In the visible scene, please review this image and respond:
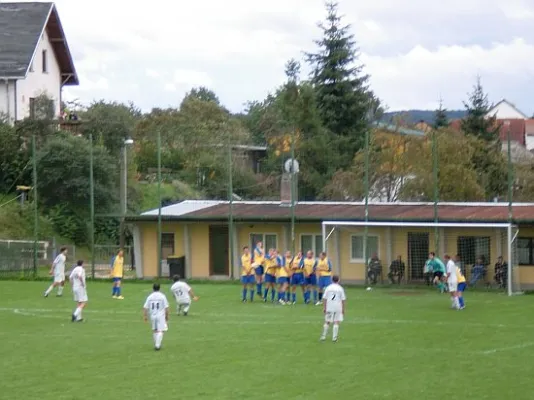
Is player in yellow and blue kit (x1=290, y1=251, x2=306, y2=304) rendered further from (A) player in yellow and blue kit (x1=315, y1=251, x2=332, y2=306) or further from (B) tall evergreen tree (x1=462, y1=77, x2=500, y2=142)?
(B) tall evergreen tree (x1=462, y1=77, x2=500, y2=142)

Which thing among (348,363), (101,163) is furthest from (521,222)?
(101,163)

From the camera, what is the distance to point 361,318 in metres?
→ 31.9

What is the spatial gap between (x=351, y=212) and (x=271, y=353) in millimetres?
23453

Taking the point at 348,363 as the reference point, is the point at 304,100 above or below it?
above

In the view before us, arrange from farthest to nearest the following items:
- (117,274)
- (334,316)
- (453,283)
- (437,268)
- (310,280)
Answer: (437,268), (117,274), (310,280), (453,283), (334,316)

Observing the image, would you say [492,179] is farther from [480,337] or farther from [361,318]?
[480,337]

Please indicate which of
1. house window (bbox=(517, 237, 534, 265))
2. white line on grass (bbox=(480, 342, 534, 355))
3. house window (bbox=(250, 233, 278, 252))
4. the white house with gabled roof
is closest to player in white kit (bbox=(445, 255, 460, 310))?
white line on grass (bbox=(480, 342, 534, 355))

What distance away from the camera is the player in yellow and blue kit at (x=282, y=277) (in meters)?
36.9

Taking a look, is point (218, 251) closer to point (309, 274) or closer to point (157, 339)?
point (309, 274)

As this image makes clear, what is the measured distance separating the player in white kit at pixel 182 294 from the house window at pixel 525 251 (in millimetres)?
15825

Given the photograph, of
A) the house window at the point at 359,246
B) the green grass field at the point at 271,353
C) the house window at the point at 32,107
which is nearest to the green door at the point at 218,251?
the house window at the point at 359,246

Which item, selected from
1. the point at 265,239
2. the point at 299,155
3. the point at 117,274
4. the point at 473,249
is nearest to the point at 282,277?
the point at 117,274

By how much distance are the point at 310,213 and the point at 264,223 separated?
2.09 meters

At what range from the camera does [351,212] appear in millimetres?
47469
